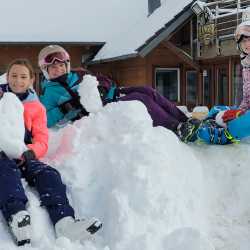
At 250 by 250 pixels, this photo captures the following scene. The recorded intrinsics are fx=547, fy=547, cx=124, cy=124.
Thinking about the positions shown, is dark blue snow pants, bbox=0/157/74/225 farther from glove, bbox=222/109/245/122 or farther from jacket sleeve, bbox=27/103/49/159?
glove, bbox=222/109/245/122

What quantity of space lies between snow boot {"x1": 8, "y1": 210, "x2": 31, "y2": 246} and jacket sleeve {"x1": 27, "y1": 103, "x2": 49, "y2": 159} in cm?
82

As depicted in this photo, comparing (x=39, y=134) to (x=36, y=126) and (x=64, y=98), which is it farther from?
(x=64, y=98)

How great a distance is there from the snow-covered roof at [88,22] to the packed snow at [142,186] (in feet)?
36.7

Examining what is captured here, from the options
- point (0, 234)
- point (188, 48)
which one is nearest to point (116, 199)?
point (0, 234)

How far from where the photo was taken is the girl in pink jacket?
3.36 metres

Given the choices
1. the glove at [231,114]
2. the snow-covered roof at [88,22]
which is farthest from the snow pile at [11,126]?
the snow-covered roof at [88,22]

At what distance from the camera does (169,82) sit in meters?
17.9

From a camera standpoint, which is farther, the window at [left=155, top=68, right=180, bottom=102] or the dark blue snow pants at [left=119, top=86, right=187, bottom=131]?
the window at [left=155, top=68, right=180, bottom=102]

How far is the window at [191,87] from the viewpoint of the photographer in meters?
17.2

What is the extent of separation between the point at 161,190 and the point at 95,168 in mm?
631

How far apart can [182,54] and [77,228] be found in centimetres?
1328

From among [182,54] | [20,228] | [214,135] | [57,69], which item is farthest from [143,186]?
[182,54]

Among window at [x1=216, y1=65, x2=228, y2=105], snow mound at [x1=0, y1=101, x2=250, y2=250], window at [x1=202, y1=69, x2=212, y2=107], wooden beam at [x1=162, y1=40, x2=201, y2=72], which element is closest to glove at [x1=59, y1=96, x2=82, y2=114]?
snow mound at [x1=0, y1=101, x2=250, y2=250]

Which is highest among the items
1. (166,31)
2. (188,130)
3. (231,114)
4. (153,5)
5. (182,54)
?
(153,5)
